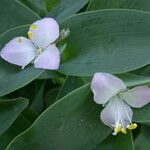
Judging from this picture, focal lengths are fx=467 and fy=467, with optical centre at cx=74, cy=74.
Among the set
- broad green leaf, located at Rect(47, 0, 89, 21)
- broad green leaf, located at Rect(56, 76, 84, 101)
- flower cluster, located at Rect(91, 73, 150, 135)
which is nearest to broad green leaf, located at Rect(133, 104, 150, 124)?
flower cluster, located at Rect(91, 73, 150, 135)

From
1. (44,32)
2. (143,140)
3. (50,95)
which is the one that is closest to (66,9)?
(44,32)

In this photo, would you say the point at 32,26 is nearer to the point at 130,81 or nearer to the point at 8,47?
the point at 8,47

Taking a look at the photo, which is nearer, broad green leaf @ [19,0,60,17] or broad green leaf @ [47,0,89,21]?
broad green leaf @ [47,0,89,21]

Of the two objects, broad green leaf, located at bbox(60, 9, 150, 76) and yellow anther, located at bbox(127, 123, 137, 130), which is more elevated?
broad green leaf, located at bbox(60, 9, 150, 76)

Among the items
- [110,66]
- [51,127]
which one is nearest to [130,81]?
[110,66]

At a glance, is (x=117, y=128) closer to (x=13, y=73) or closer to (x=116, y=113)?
(x=116, y=113)

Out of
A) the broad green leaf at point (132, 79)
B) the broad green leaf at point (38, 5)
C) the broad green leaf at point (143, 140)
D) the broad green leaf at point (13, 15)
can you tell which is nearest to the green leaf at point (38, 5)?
the broad green leaf at point (38, 5)

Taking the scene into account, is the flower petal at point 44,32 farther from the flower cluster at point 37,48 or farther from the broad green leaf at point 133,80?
the broad green leaf at point 133,80

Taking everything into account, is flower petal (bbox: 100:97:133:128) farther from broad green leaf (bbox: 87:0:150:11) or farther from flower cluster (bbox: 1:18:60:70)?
broad green leaf (bbox: 87:0:150:11)
